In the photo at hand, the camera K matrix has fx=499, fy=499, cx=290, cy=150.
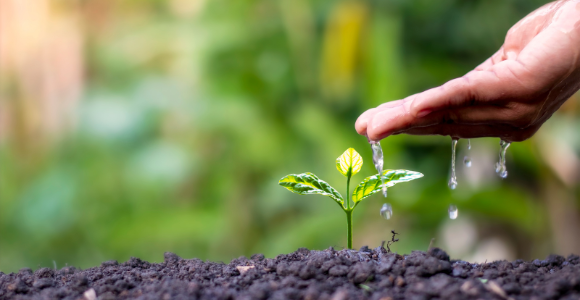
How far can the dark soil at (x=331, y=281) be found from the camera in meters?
0.73

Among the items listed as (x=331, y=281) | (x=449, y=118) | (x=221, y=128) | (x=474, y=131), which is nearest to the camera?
(x=331, y=281)

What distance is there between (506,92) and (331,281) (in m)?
0.45

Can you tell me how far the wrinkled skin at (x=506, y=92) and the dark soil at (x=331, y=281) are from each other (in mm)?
233

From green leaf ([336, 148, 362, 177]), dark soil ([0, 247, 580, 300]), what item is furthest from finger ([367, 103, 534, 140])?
dark soil ([0, 247, 580, 300])

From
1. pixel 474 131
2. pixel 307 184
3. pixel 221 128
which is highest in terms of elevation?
pixel 221 128

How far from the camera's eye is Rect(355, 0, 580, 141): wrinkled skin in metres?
0.85

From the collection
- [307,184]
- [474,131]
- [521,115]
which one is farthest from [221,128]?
[521,115]

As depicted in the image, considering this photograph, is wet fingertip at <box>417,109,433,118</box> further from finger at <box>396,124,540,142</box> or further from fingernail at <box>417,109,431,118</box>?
finger at <box>396,124,540,142</box>

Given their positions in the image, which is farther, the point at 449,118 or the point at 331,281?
the point at 449,118

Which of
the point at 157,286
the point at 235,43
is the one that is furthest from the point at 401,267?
the point at 235,43

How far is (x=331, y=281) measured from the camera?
2.65 feet

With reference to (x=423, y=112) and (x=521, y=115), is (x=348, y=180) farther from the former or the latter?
(x=521, y=115)

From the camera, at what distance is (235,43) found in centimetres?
226

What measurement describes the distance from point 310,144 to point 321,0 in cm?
69
